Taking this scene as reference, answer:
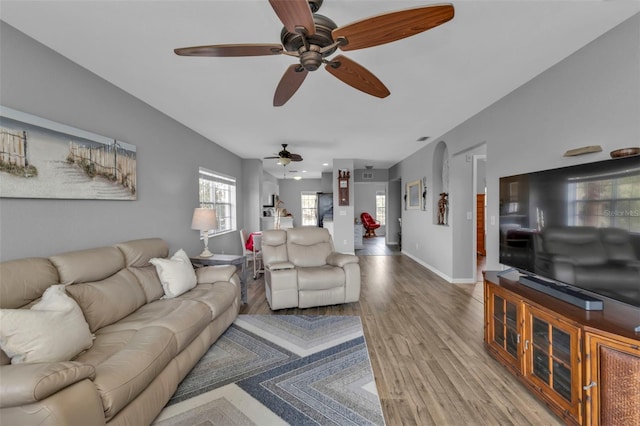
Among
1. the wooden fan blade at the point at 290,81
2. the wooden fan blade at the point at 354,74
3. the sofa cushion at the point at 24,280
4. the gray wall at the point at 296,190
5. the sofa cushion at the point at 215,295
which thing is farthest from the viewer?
the gray wall at the point at 296,190

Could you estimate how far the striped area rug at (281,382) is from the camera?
5.64 ft

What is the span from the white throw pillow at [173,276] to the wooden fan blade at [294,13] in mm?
2362

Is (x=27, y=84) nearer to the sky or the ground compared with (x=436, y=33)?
nearer to the ground

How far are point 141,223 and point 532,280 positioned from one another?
3.85 meters

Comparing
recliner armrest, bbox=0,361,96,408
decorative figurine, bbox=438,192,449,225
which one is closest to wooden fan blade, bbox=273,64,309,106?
recliner armrest, bbox=0,361,96,408

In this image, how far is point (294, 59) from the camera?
2238 millimetres

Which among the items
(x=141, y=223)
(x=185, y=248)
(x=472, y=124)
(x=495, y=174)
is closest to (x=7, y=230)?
(x=141, y=223)

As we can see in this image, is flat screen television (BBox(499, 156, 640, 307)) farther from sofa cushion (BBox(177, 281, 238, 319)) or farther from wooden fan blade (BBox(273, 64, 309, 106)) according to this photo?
sofa cushion (BBox(177, 281, 238, 319))

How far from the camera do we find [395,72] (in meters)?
2.46

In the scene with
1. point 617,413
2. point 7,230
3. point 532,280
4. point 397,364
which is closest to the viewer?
point 617,413

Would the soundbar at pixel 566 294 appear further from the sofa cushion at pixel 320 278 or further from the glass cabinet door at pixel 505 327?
the sofa cushion at pixel 320 278

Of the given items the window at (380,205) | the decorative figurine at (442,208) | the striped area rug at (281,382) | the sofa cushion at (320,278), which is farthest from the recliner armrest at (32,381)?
the window at (380,205)

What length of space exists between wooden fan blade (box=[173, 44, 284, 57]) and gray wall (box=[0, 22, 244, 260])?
4.40 ft

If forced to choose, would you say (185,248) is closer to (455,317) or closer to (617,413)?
(455,317)
